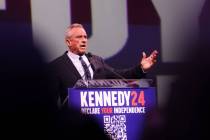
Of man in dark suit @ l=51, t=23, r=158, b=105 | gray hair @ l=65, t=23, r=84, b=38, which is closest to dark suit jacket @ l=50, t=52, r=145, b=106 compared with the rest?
man in dark suit @ l=51, t=23, r=158, b=105

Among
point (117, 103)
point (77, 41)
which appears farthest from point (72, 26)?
point (117, 103)

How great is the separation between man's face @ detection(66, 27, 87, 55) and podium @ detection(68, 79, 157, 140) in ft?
0.63

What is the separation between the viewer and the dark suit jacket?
10.6ft

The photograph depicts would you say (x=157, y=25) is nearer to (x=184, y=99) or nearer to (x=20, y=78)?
(x=184, y=99)

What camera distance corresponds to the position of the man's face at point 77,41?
3279mm

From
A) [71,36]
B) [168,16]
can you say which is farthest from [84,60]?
[168,16]

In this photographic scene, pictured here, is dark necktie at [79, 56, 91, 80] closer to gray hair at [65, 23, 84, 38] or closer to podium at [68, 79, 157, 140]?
podium at [68, 79, 157, 140]

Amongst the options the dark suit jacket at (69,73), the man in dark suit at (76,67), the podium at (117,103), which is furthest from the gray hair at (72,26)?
the podium at (117,103)

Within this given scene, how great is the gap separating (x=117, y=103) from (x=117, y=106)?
0.06ft

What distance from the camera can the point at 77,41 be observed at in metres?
3.30

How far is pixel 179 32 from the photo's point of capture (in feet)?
11.6

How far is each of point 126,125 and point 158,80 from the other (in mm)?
359

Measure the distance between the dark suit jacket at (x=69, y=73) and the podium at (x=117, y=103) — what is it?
31 millimetres

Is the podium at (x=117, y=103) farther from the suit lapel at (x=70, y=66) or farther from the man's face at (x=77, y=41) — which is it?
the man's face at (x=77, y=41)
